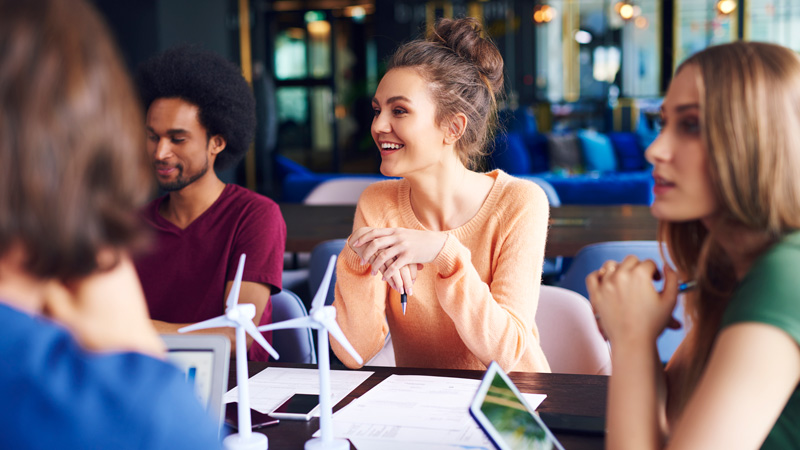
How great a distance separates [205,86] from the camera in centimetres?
207

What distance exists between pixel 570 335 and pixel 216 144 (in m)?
1.12

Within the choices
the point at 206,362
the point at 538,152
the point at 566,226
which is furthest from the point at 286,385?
the point at 538,152

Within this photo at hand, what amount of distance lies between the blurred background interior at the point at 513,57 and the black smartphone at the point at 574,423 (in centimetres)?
760

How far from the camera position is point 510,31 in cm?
1062

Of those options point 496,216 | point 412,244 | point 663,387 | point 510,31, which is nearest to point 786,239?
point 663,387

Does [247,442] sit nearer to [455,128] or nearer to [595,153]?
[455,128]

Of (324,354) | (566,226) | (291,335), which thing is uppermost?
(324,354)

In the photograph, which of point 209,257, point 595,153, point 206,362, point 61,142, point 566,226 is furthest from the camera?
point 595,153

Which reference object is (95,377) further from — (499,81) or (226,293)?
(499,81)

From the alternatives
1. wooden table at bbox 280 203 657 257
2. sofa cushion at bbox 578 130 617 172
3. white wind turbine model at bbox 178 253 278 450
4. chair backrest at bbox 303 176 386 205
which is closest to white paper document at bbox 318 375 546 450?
white wind turbine model at bbox 178 253 278 450

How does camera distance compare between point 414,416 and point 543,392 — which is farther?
point 543,392

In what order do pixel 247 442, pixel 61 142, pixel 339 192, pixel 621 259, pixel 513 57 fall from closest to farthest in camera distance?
pixel 61 142 < pixel 247 442 < pixel 621 259 < pixel 339 192 < pixel 513 57

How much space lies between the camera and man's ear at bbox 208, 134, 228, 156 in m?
2.10

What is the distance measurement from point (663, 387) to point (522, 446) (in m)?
0.24
